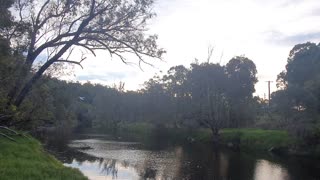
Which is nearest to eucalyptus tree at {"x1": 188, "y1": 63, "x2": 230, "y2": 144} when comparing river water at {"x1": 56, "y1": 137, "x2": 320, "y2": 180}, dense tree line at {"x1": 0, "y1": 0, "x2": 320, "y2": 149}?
dense tree line at {"x1": 0, "y1": 0, "x2": 320, "y2": 149}

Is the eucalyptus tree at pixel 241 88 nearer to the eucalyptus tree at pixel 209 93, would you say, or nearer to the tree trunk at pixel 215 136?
the eucalyptus tree at pixel 209 93

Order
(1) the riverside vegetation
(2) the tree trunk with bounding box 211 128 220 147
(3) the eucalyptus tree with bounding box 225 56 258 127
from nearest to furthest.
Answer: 1. (1) the riverside vegetation
2. (2) the tree trunk with bounding box 211 128 220 147
3. (3) the eucalyptus tree with bounding box 225 56 258 127

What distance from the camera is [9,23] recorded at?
21812 mm

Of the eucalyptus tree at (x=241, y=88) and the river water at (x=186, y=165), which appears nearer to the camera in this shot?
the river water at (x=186, y=165)

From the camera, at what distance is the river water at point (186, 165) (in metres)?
34.3

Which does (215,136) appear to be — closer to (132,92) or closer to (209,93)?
(209,93)

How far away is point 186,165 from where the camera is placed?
39.7 m

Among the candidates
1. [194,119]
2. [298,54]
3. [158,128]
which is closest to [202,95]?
[194,119]

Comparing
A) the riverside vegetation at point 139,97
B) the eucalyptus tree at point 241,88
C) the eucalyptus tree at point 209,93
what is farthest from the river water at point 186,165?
the eucalyptus tree at point 241,88

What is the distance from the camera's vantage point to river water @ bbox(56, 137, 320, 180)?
3434 cm

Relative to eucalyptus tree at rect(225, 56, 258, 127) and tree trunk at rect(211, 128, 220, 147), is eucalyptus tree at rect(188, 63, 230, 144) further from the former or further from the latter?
tree trunk at rect(211, 128, 220, 147)

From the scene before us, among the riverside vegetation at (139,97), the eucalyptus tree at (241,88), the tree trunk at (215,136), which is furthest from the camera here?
the eucalyptus tree at (241,88)

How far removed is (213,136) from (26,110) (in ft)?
154

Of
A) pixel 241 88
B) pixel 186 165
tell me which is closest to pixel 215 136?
pixel 241 88
